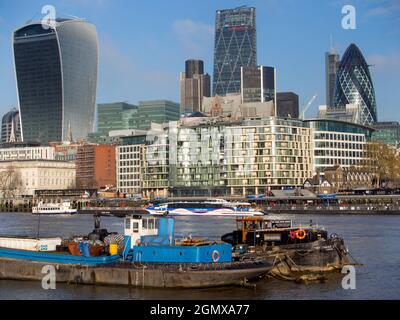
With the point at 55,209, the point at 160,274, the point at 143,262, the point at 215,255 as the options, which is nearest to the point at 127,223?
the point at 143,262

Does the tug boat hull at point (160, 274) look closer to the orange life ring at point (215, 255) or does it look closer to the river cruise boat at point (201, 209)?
the orange life ring at point (215, 255)

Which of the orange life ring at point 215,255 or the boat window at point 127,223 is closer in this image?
the orange life ring at point 215,255

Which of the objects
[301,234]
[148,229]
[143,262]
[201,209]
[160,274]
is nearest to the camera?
[160,274]

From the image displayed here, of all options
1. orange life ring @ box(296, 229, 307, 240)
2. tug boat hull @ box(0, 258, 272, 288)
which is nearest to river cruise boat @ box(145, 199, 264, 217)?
orange life ring @ box(296, 229, 307, 240)

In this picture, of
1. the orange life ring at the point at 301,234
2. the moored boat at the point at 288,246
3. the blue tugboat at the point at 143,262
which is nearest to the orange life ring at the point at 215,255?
the blue tugboat at the point at 143,262

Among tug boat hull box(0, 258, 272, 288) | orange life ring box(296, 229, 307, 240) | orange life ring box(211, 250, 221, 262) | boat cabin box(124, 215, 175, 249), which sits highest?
boat cabin box(124, 215, 175, 249)

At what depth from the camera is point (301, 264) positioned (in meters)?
51.5

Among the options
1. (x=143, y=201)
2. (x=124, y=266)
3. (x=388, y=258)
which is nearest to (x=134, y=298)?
(x=124, y=266)

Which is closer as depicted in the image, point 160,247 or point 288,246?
point 160,247

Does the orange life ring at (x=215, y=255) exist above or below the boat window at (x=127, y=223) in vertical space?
below

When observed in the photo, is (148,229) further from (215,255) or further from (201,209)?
(201,209)

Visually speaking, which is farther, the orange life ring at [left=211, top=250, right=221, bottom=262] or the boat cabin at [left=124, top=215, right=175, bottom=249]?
the boat cabin at [left=124, top=215, right=175, bottom=249]

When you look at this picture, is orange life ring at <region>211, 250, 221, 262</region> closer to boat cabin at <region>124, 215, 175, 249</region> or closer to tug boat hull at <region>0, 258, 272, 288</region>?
tug boat hull at <region>0, 258, 272, 288</region>
